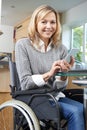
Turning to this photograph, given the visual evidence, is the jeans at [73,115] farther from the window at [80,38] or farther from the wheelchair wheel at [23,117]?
the window at [80,38]

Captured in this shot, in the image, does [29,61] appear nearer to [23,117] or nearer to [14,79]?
[14,79]

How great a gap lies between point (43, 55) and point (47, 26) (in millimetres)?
161

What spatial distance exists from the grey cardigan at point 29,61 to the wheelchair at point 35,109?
60mm

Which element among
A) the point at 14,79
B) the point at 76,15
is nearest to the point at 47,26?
the point at 14,79

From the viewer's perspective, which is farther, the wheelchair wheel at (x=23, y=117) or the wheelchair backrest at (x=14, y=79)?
the wheelchair backrest at (x=14, y=79)

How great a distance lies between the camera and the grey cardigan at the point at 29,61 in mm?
1163

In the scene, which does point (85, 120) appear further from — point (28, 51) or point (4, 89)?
point (4, 89)

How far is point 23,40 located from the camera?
126 cm

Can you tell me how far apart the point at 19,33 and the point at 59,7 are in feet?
4.90

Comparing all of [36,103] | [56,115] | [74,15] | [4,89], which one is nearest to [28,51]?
[36,103]

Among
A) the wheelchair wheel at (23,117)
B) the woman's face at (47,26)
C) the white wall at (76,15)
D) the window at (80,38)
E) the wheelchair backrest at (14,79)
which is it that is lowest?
the wheelchair wheel at (23,117)

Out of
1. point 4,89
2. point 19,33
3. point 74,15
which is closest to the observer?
point 4,89

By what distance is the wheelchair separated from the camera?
1028 mm

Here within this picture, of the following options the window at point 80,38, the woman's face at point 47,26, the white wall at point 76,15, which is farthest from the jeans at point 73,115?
the white wall at point 76,15
